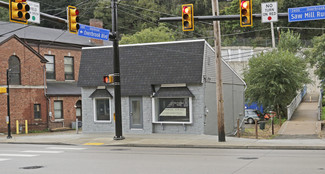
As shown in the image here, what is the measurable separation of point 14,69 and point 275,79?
2177 centimetres

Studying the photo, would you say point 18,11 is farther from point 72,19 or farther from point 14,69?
point 14,69

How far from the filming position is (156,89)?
971 inches

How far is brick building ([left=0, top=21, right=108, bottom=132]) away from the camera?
113 feet

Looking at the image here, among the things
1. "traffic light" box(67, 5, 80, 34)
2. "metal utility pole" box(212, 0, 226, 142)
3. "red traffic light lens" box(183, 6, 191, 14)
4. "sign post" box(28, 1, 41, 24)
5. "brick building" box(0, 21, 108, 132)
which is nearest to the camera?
"sign post" box(28, 1, 41, 24)

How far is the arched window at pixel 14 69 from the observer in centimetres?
3469

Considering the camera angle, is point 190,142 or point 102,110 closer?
point 190,142

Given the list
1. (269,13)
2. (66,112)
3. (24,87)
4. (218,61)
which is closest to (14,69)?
(24,87)

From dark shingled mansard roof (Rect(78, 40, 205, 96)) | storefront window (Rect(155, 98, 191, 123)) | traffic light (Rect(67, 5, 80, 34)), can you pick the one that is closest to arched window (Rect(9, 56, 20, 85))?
dark shingled mansard roof (Rect(78, 40, 205, 96))

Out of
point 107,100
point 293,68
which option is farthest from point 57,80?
point 293,68

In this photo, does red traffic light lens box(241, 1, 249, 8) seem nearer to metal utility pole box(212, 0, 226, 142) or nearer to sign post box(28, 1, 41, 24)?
metal utility pole box(212, 0, 226, 142)

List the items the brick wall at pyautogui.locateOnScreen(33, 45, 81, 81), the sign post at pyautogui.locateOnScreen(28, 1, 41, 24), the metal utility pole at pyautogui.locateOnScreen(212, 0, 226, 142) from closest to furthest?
the sign post at pyautogui.locateOnScreen(28, 1, 41, 24)
the metal utility pole at pyautogui.locateOnScreen(212, 0, 226, 142)
the brick wall at pyautogui.locateOnScreen(33, 45, 81, 81)

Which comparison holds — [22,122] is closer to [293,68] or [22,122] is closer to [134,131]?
[134,131]

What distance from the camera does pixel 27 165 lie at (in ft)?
44.6

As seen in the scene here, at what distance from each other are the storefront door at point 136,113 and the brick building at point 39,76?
13685 millimetres
